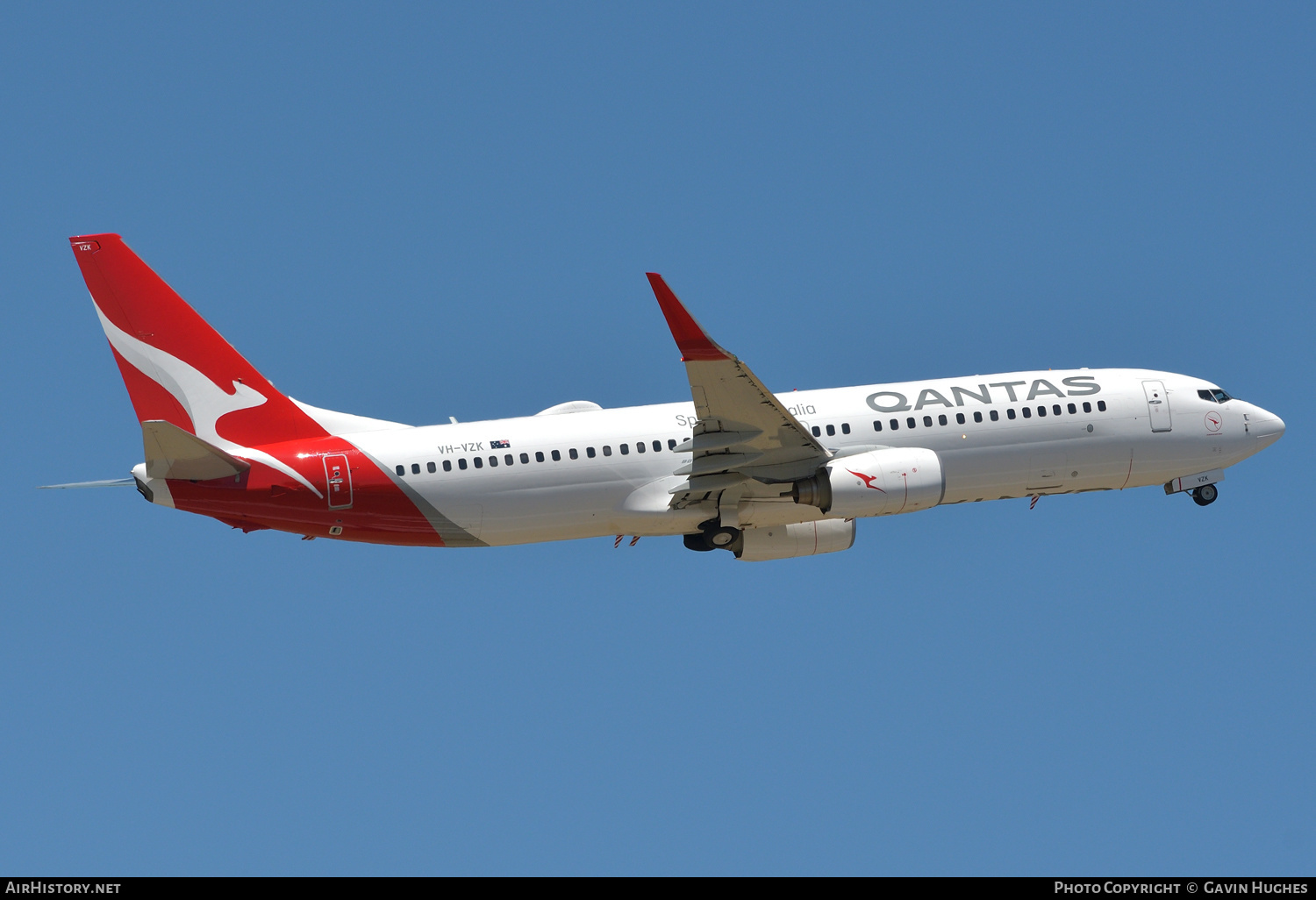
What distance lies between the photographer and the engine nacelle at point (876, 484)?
46312mm

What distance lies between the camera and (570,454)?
4650 cm

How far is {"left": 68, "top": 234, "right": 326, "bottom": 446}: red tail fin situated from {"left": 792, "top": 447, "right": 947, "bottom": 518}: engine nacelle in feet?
45.7

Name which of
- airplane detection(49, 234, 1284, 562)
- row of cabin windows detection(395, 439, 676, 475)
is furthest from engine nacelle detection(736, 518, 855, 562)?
row of cabin windows detection(395, 439, 676, 475)

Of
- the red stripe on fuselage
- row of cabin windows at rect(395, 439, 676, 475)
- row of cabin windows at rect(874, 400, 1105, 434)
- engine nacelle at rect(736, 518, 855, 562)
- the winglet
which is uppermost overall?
row of cabin windows at rect(874, 400, 1105, 434)

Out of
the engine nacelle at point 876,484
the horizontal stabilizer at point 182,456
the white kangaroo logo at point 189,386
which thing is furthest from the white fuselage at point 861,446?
the horizontal stabilizer at point 182,456

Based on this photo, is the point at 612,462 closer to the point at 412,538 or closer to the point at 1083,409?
the point at 412,538

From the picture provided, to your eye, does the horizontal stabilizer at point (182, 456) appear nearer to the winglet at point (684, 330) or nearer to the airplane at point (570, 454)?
the airplane at point (570, 454)

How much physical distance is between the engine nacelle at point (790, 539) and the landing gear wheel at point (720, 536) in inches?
23.7

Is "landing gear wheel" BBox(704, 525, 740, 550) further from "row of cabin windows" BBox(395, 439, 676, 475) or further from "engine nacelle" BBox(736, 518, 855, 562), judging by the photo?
"row of cabin windows" BBox(395, 439, 676, 475)

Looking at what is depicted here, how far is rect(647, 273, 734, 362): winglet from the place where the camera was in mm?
40969

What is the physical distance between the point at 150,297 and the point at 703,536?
55.8 ft
